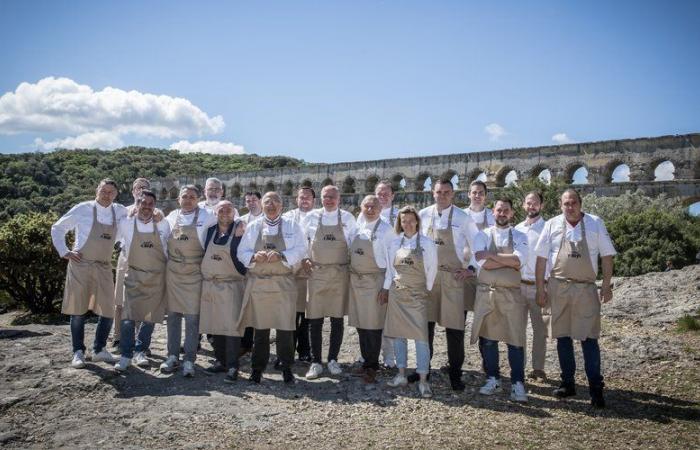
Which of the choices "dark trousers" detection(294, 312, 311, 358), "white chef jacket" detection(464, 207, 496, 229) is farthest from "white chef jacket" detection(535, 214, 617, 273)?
"dark trousers" detection(294, 312, 311, 358)

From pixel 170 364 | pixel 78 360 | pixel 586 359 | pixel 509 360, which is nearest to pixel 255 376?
pixel 170 364

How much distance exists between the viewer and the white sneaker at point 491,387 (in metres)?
5.52

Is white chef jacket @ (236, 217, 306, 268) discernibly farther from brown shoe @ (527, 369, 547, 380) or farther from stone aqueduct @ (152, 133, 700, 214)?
stone aqueduct @ (152, 133, 700, 214)

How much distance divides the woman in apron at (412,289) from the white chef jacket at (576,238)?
1187 millimetres

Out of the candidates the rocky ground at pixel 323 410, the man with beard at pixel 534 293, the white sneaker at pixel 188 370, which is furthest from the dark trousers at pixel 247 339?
the man with beard at pixel 534 293

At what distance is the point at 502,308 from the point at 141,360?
4.34m

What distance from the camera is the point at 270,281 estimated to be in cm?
570

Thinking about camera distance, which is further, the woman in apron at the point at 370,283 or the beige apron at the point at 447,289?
the woman in apron at the point at 370,283

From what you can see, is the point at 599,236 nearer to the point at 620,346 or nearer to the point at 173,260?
the point at 620,346

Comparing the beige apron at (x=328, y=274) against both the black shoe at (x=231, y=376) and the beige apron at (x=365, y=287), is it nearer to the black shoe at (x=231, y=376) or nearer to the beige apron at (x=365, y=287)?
the beige apron at (x=365, y=287)

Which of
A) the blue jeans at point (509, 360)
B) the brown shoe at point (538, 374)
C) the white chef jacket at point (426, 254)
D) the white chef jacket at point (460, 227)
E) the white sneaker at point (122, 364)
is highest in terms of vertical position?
the white chef jacket at point (460, 227)

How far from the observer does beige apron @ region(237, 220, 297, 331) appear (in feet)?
18.6

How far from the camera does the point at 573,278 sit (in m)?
5.30

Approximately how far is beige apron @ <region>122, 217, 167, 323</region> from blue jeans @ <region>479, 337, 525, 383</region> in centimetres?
380
